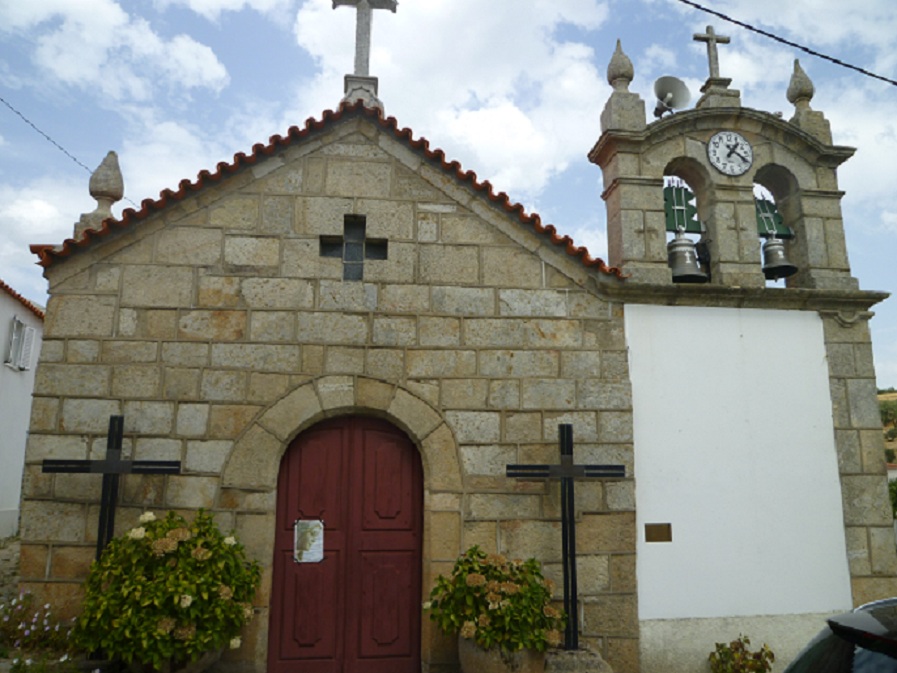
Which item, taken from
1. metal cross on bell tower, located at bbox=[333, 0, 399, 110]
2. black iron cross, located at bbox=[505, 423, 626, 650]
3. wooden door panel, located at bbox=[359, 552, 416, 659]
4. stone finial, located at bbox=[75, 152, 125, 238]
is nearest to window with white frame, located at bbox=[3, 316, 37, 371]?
stone finial, located at bbox=[75, 152, 125, 238]

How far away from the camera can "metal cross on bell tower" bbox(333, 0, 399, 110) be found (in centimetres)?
677

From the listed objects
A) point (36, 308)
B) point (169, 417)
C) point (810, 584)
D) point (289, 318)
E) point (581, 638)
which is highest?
point (36, 308)

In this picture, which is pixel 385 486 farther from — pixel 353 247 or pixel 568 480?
pixel 353 247

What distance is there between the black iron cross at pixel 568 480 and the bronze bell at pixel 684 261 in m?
2.01

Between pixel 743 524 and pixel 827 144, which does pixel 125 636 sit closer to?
pixel 743 524

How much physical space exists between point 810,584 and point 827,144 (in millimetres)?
4350

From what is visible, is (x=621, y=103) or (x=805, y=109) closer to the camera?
(x=621, y=103)

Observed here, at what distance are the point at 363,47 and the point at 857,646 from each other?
6.60m

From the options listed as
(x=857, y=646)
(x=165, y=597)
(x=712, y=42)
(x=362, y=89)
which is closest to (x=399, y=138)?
(x=362, y=89)

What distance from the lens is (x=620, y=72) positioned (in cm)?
675

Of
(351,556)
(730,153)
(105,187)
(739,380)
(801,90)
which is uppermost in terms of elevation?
(801,90)

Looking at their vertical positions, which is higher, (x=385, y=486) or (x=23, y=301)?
(x=23, y=301)

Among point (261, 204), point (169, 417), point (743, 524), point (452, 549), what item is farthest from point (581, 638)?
point (261, 204)

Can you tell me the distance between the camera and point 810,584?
5824 millimetres
